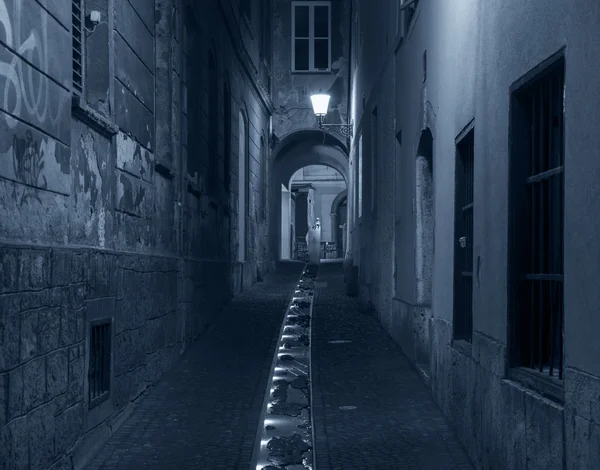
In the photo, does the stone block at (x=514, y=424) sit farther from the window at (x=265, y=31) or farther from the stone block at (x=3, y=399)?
the window at (x=265, y=31)

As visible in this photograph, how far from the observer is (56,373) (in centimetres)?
491

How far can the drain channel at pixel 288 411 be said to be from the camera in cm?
578

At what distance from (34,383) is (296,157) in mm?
23353

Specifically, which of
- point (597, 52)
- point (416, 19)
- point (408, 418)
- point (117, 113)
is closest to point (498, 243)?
point (597, 52)

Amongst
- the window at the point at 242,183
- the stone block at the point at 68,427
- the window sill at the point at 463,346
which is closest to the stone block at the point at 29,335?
the stone block at the point at 68,427

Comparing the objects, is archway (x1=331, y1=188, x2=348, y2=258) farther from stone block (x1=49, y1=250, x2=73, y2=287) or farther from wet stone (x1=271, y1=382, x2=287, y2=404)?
stone block (x1=49, y1=250, x2=73, y2=287)

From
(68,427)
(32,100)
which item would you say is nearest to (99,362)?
(68,427)

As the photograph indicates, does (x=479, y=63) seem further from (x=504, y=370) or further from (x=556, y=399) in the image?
(x=556, y=399)

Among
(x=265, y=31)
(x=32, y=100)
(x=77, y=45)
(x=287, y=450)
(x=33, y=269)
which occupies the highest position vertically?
(x=265, y=31)

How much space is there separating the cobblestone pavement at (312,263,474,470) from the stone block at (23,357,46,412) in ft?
6.40

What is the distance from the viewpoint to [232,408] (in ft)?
24.1

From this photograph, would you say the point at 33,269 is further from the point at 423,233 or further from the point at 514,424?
the point at 423,233

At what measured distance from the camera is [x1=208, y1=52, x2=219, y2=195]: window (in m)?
12.8

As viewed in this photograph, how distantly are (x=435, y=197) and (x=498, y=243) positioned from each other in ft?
9.34
